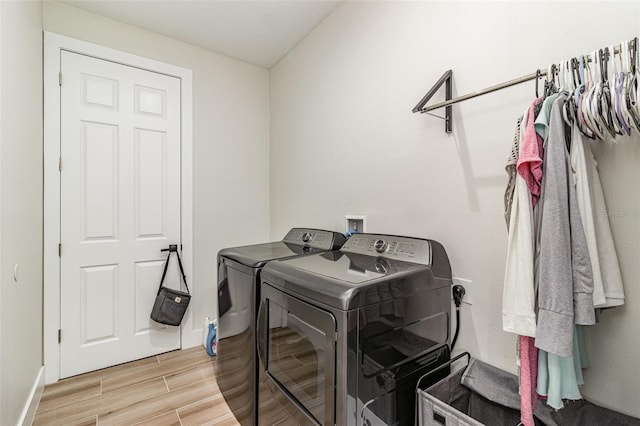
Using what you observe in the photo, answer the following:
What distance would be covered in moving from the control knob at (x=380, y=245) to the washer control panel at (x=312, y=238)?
0.35 metres

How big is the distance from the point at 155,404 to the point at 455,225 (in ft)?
6.77

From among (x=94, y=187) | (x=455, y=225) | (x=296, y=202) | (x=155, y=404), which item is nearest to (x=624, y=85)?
(x=455, y=225)

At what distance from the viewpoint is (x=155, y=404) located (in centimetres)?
187

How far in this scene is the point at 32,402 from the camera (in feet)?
5.77

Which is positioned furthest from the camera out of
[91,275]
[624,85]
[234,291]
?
[91,275]

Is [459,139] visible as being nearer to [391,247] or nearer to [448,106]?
[448,106]

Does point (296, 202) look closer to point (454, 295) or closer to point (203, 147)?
point (203, 147)

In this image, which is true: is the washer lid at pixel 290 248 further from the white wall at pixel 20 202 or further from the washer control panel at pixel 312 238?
the white wall at pixel 20 202

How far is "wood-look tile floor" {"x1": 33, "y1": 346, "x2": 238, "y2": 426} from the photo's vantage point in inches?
68.5

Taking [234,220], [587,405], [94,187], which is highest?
[94,187]

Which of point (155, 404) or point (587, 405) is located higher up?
point (587, 405)

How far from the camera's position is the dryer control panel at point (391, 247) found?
1.36m

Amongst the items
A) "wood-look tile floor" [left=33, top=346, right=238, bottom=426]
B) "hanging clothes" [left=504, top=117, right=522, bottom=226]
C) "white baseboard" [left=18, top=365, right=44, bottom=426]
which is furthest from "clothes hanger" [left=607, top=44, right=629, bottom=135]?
"white baseboard" [left=18, top=365, right=44, bottom=426]

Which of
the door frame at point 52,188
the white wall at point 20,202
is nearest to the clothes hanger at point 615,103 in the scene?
the white wall at point 20,202
